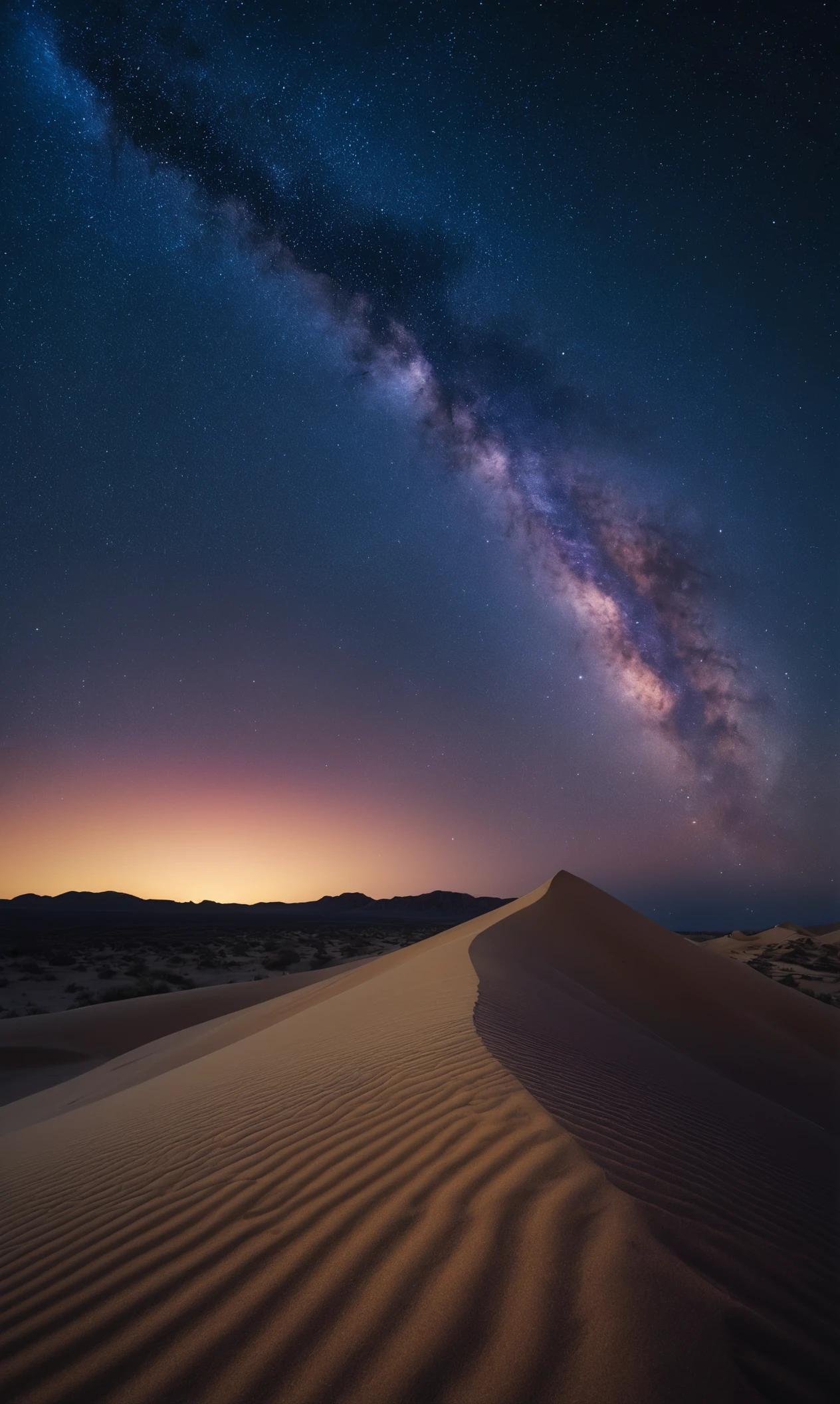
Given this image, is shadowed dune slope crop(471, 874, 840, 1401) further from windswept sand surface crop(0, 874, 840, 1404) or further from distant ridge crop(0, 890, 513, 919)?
distant ridge crop(0, 890, 513, 919)

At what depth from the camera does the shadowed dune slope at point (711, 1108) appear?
5.83 ft

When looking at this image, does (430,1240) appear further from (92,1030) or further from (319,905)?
(319,905)

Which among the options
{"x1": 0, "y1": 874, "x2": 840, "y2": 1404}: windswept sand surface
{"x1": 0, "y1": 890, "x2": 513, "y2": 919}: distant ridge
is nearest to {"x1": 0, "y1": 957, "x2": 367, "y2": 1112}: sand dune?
{"x1": 0, "y1": 874, "x2": 840, "y2": 1404}: windswept sand surface

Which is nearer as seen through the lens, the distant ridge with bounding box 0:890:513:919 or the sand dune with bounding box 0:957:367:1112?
the sand dune with bounding box 0:957:367:1112

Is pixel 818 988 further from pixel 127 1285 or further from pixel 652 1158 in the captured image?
pixel 127 1285

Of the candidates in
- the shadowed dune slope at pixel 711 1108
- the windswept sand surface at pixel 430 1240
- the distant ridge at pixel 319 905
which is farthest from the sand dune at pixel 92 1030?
the distant ridge at pixel 319 905

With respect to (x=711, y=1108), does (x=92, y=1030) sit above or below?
above

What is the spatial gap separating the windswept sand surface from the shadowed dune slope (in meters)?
0.02

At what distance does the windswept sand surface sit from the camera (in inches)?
59.9

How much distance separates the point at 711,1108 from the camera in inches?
180

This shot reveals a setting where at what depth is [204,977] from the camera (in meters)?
22.7

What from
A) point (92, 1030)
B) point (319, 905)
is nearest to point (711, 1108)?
point (92, 1030)

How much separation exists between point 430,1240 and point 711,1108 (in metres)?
3.62

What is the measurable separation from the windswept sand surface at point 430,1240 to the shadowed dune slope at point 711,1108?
20 mm
